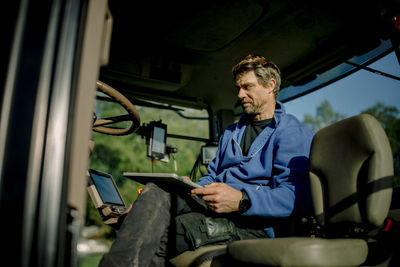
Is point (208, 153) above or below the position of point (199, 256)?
above

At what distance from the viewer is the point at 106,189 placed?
2.01 metres

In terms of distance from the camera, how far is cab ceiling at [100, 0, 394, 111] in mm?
1657

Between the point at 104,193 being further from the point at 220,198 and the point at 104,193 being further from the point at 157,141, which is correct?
the point at 220,198

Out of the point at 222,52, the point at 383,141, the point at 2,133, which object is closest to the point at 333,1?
the point at 222,52

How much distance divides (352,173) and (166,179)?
698 mm

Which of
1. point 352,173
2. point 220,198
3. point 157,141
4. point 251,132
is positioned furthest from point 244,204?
point 157,141

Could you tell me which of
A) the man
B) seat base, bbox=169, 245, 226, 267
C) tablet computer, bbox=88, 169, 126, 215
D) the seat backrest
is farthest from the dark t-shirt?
tablet computer, bbox=88, 169, 126, 215

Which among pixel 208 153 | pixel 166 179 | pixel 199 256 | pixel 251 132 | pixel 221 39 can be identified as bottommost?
pixel 199 256

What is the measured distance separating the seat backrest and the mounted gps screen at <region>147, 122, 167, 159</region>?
138 cm

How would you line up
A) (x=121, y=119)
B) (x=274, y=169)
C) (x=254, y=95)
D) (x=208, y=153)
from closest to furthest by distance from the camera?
(x=274, y=169)
(x=121, y=119)
(x=254, y=95)
(x=208, y=153)

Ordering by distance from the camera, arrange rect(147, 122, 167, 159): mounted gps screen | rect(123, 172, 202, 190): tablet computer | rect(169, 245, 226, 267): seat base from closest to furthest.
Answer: rect(169, 245, 226, 267): seat base < rect(123, 172, 202, 190): tablet computer < rect(147, 122, 167, 159): mounted gps screen

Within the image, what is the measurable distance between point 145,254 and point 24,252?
0.64 metres

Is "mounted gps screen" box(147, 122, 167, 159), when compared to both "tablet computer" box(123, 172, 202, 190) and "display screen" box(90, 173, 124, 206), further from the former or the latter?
"tablet computer" box(123, 172, 202, 190)

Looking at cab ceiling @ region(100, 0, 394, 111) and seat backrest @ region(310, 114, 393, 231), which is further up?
cab ceiling @ region(100, 0, 394, 111)
